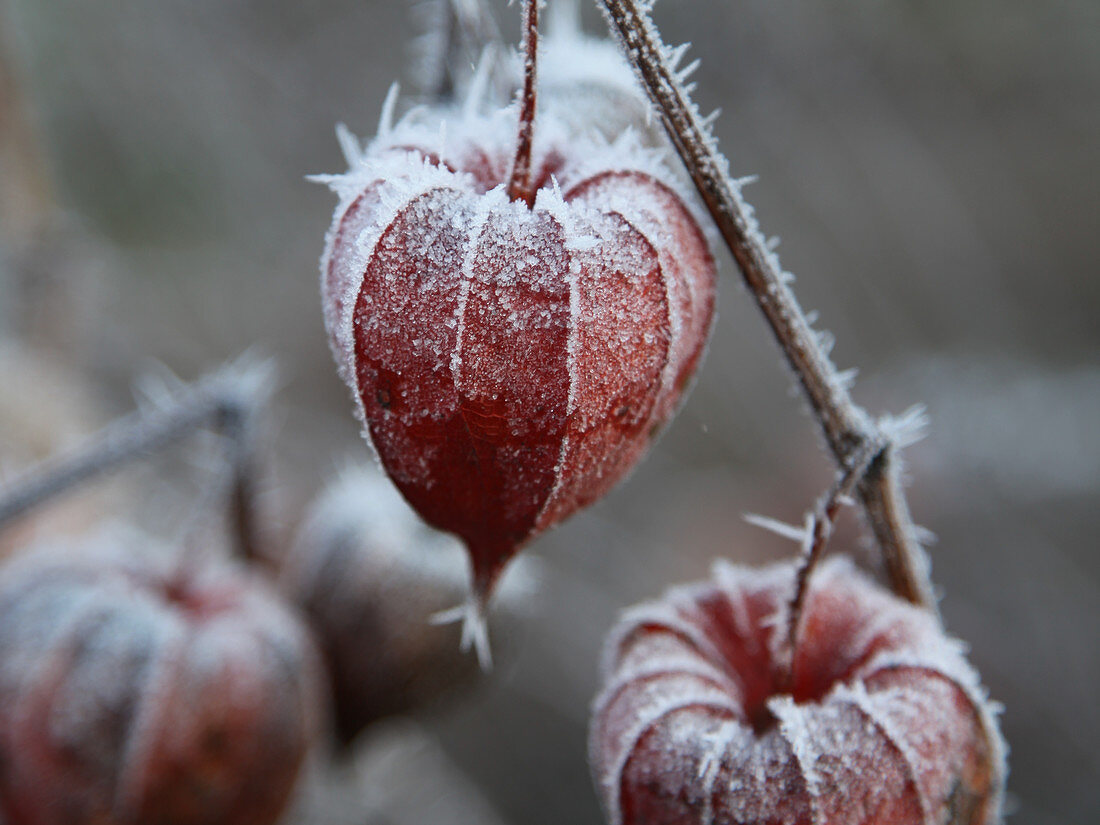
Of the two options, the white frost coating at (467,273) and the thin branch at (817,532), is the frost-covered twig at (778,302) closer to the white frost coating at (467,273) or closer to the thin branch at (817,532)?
the thin branch at (817,532)

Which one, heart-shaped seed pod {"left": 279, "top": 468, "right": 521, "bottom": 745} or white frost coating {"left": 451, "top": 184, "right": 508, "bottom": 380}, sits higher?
white frost coating {"left": 451, "top": 184, "right": 508, "bottom": 380}

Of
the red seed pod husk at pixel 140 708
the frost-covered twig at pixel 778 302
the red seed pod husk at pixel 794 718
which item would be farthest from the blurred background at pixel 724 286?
the frost-covered twig at pixel 778 302

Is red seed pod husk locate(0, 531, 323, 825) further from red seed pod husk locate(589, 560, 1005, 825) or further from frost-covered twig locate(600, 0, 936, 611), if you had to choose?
frost-covered twig locate(600, 0, 936, 611)

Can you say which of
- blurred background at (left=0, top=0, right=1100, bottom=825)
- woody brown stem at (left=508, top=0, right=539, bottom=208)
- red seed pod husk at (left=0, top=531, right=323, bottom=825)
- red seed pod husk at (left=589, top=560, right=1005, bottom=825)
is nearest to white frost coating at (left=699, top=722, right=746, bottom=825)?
red seed pod husk at (left=589, top=560, right=1005, bottom=825)

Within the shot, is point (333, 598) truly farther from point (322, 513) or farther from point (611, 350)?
point (611, 350)

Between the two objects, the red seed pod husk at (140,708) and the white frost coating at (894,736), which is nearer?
the white frost coating at (894,736)

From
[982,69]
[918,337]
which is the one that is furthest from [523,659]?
[982,69]

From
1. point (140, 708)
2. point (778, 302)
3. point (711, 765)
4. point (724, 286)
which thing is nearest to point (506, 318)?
point (778, 302)
